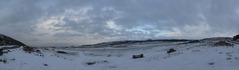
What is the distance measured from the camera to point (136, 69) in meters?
15.0

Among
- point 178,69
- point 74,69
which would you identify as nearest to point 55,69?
point 74,69

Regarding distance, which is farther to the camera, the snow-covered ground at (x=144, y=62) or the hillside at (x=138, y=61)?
the hillside at (x=138, y=61)

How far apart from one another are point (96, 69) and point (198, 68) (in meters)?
8.56

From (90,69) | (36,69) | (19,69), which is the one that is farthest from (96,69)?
(19,69)

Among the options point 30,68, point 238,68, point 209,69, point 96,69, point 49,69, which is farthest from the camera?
point 96,69

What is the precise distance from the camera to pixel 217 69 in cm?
1145

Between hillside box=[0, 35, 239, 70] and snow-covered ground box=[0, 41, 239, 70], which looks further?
hillside box=[0, 35, 239, 70]

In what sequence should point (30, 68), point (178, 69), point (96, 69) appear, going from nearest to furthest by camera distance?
1. point (178, 69)
2. point (30, 68)
3. point (96, 69)

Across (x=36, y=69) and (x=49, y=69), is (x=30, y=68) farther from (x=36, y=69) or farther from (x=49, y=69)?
(x=49, y=69)

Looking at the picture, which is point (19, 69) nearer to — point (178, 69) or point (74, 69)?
point (74, 69)

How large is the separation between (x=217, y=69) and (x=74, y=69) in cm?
1181

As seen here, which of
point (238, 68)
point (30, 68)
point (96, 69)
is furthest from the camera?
point (96, 69)

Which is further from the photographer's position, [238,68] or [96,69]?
[96,69]

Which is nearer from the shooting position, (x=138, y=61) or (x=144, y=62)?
(x=144, y=62)
